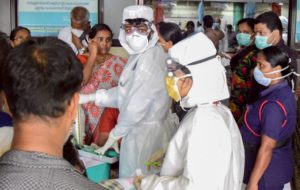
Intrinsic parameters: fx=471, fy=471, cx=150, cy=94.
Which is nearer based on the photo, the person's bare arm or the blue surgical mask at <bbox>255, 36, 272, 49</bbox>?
the person's bare arm

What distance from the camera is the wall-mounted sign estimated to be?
580 cm

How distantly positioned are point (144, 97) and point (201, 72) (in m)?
0.86

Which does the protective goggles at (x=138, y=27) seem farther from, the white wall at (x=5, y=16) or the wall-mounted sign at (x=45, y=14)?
the white wall at (x=5, y=16)

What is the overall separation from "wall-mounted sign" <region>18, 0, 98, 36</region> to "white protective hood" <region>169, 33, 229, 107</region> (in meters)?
4.03

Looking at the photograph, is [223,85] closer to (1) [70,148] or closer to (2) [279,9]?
(1) [70,148]

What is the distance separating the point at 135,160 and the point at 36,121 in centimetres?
185

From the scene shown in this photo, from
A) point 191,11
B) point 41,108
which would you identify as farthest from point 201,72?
point 191,11

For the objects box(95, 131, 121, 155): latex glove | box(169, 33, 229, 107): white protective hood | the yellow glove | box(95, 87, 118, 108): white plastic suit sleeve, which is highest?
box(169, 33, 229, 107): white protective hood

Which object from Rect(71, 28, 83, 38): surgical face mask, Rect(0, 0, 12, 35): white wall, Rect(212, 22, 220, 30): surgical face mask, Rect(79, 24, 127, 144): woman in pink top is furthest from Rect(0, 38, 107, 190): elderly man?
Rect(212, 22, 220, 30): surgical face mask

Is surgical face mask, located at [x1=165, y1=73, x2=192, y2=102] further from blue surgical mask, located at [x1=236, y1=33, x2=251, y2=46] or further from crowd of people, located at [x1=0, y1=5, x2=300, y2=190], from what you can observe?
blue surgical mask, located at [x1=236, y1=33, x2=251, y2=46]

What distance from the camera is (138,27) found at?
3045mm

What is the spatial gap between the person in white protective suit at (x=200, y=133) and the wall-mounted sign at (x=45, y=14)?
4031mm

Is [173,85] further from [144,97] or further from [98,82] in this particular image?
[98,82]

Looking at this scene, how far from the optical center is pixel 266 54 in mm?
2615
